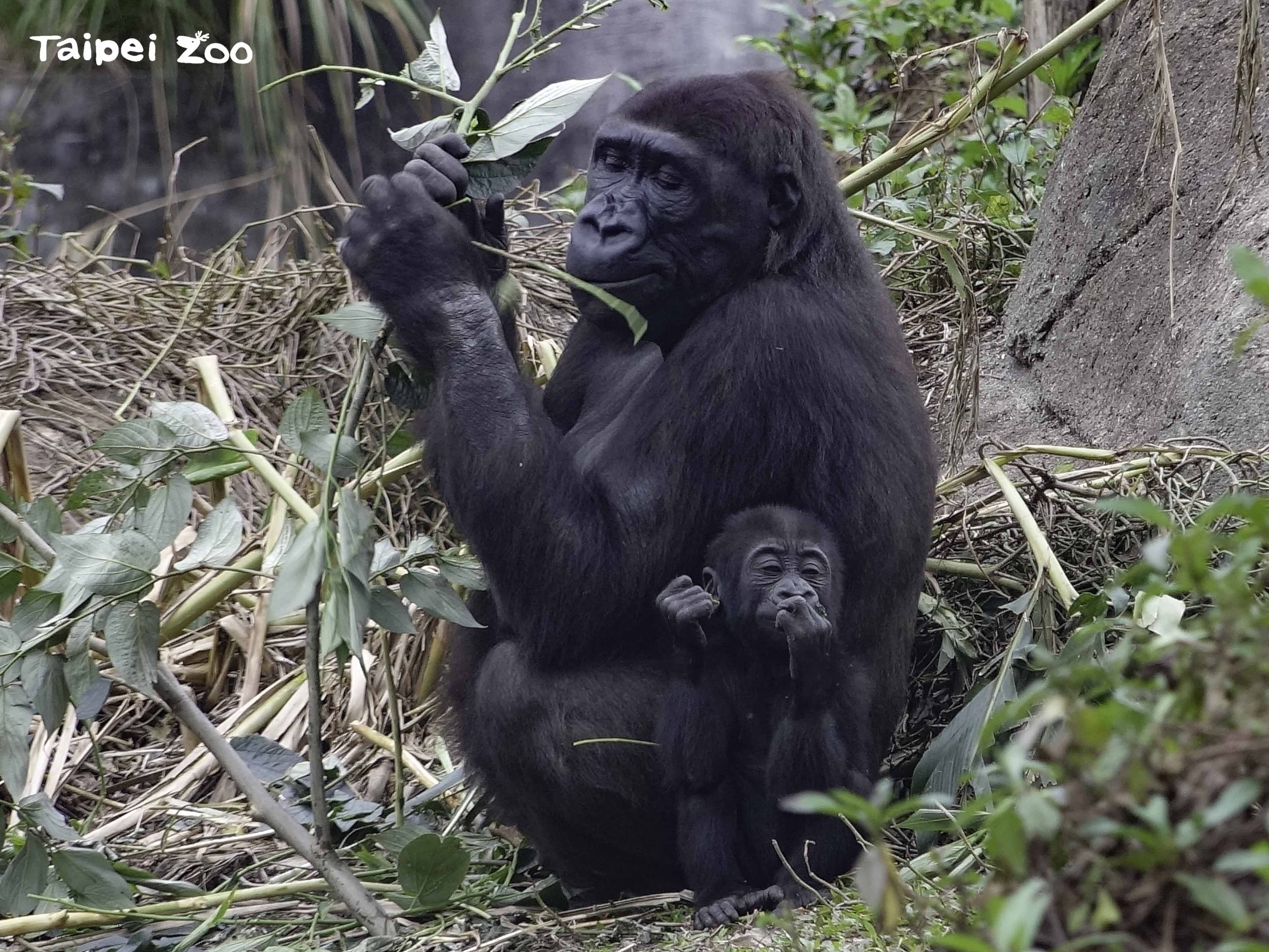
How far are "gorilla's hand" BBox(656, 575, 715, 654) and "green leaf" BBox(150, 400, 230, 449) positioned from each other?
0.82 meters

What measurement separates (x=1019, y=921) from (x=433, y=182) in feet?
6.54

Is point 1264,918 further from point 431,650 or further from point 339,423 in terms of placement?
point 431,650

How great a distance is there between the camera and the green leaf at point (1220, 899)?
0.80 m

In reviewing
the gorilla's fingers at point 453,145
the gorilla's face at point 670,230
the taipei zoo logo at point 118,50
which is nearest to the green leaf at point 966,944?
the gorilla's face at point 670,230

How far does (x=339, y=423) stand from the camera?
7.91ft

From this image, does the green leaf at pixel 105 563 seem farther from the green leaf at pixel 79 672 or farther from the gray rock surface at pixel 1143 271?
the gray rock surface at pixel 1143 271

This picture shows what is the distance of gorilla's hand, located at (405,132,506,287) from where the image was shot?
2561 mm

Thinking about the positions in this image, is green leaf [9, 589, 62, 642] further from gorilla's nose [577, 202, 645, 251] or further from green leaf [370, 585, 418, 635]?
gorilla's nose [577, 202, 645, 251]

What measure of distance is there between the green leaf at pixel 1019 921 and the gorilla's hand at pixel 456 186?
77.2 inches

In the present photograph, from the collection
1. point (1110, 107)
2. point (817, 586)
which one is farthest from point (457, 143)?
point (1110, 107)

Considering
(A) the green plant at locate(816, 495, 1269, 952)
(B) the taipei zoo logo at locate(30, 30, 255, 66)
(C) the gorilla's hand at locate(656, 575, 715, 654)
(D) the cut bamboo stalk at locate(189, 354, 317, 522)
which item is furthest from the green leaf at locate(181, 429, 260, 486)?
(B) the taipei zoo logo at locate(30, 30, 255, 66)

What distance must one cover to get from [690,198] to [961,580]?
120cm

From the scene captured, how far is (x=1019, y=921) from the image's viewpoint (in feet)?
2.62

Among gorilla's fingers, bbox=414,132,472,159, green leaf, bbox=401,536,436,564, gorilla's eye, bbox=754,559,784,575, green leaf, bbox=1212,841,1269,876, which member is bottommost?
gorilla's eye, bbox=754,559,784,575
